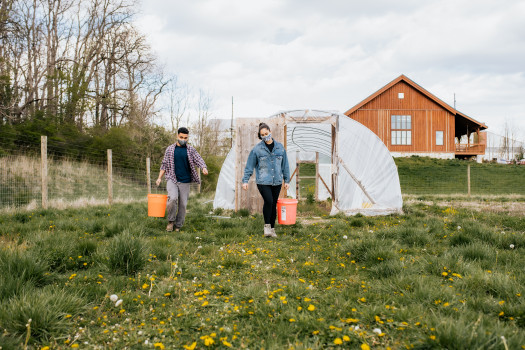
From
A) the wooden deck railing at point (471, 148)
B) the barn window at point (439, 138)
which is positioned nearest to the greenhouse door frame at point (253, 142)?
the barn window at point (439, 138)

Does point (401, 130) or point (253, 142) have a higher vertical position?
point (401, 130)

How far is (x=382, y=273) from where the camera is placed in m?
3.55

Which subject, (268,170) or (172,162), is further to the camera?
(172,162)

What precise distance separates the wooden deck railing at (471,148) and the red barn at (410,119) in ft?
6.43

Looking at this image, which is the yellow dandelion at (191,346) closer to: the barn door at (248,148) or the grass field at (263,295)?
the grass field at (263,295)

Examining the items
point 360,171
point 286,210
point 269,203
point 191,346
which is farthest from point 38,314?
point 360,171

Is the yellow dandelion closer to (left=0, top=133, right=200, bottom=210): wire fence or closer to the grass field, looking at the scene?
the grass field

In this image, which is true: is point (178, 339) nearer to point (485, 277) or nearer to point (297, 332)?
point (297, 332)

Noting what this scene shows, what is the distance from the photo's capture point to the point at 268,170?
5.95m

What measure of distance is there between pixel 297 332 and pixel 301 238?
10.4 ft

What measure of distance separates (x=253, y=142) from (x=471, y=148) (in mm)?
27493

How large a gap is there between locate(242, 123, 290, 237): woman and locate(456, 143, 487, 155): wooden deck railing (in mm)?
28312

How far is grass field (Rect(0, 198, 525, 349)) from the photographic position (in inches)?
89.8

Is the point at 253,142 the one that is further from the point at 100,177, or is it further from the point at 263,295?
the point at 100,177
